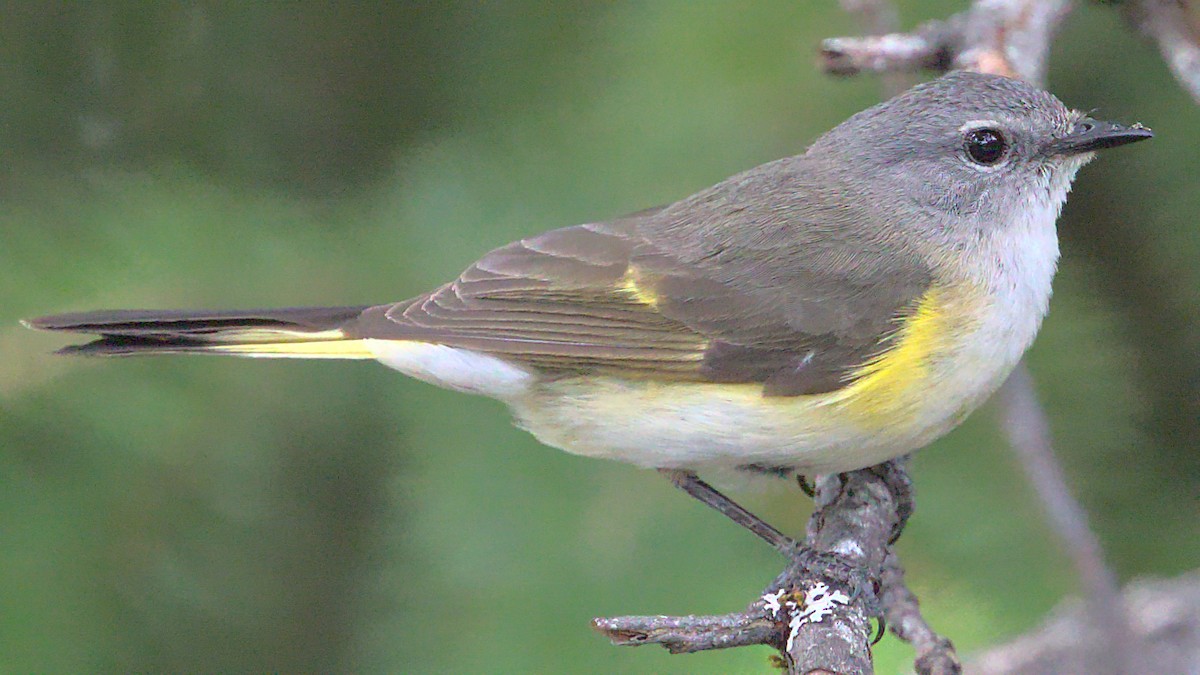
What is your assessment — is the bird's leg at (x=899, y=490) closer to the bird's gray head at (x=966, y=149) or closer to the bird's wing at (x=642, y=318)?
the bird's wing at (x=642, y=318)

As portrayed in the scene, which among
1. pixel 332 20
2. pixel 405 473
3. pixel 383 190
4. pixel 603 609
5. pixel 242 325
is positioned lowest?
pixel 603 609

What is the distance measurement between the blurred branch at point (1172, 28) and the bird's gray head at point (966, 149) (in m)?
0.15

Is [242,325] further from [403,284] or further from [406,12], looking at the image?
[406,12]

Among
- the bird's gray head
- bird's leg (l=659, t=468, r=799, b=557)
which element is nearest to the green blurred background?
bird's leg (l=659, t=468, r=799, b=557)

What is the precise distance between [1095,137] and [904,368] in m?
0.57

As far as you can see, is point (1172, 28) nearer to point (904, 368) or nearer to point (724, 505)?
point (904, 368)

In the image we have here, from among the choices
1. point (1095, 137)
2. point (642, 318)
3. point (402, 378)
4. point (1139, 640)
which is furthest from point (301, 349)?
point (1139, 640)

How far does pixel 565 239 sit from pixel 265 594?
906 mm

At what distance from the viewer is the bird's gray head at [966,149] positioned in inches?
86.9

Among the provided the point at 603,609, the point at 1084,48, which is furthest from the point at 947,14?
the point at 603,609

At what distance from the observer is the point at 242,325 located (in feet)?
6.73

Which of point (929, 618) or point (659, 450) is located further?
point (659, 450)

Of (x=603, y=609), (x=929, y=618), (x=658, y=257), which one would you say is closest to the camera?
(x=603, y=609)

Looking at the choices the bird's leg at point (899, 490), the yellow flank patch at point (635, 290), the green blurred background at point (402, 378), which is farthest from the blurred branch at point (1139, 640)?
the yellow flank patch at point (635, 290)
